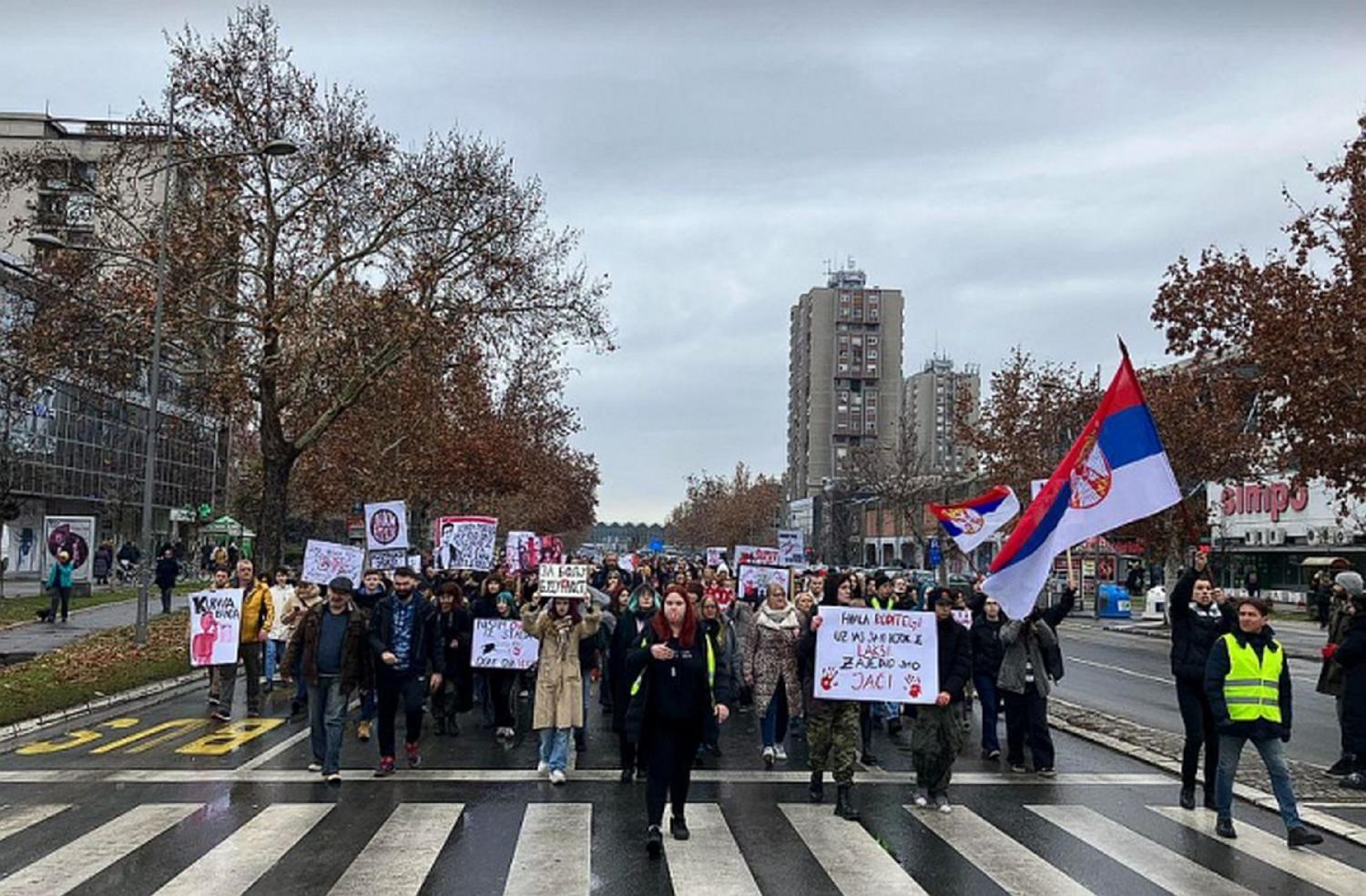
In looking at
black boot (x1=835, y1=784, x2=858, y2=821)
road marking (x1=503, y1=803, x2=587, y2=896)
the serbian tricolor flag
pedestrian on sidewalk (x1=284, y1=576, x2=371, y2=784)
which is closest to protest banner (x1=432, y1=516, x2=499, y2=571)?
pedestrian on sidewalk (x1=284, y1=576, x2=371, y2=784)

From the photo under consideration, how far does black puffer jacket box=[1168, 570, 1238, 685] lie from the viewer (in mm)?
9656

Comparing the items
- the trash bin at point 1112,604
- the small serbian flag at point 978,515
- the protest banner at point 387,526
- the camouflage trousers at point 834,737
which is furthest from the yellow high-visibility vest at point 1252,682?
the trash bin at point 1112,604

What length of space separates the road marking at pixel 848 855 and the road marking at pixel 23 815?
557cm

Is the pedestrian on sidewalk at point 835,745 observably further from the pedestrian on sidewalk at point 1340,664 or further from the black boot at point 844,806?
the pedestrian on sidewalk at point 1340,664

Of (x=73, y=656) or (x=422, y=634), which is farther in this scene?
(x=73, y=656)

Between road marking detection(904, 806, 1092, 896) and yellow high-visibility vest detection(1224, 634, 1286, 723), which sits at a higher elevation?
yellow high-visibility vest detection(1224, 634, 1286, 723)

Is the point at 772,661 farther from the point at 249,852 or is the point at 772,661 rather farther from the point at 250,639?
the point at 250,639

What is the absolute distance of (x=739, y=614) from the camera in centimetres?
1454

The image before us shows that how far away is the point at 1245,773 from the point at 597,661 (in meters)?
6.36

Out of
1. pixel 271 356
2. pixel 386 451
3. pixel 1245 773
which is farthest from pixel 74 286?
pixel 1245 773

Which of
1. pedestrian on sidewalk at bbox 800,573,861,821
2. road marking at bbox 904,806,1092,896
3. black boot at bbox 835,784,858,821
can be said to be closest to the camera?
road marking at bbox 904,806,1092,896

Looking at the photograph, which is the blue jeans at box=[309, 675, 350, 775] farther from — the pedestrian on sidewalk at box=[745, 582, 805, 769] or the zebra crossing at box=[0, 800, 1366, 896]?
the pedestrian on sidewalk at box=[745, 582, 805, 769]

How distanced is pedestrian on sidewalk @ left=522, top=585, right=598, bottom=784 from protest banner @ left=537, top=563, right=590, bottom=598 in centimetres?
10

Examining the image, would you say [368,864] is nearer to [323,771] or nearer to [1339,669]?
[323,771]
